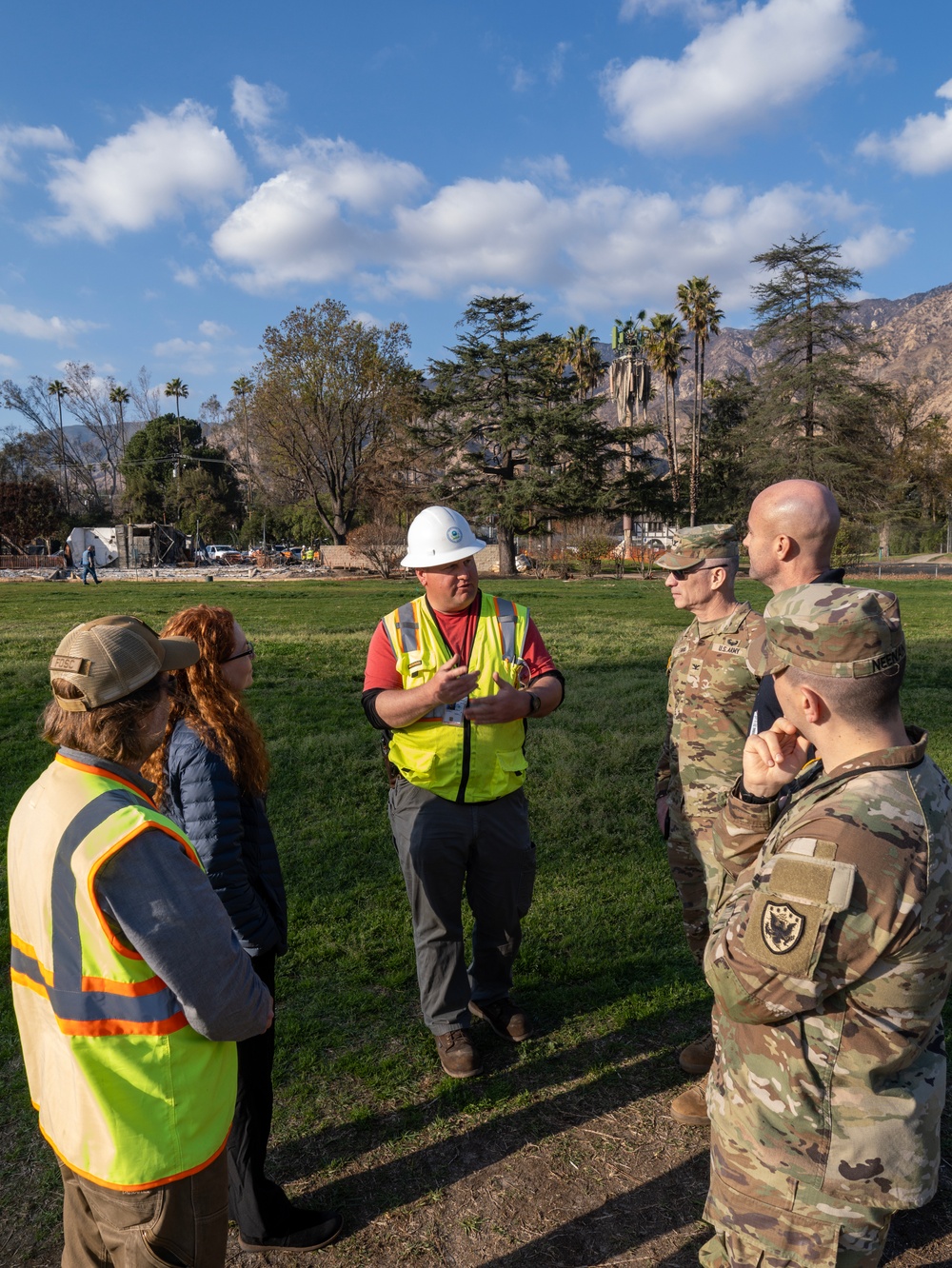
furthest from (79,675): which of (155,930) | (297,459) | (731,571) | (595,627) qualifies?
(297,459)

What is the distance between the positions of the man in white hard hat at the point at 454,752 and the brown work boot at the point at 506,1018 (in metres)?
0.26

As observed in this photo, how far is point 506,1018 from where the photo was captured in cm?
397

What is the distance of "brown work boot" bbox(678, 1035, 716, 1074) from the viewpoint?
142 inches

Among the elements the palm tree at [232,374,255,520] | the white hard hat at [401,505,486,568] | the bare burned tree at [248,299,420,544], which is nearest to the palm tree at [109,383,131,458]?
the palm tree at [232,374,255,520]

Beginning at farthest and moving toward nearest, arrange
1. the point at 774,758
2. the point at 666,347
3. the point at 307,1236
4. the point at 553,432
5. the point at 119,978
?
the point at 666,347 < the point at 553,432 < the point at 307,1236 < the point at 774,758 < the point at 119,978

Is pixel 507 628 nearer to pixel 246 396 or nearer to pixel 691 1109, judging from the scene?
pixel 691 1109

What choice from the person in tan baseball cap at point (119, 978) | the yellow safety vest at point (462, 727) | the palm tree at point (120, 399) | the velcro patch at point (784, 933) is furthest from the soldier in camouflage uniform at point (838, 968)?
the palm tree at point (120, 399)

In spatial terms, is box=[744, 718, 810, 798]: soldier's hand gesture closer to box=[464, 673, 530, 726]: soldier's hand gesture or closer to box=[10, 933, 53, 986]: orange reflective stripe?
box=[464, 673, 530, 726]: soldier's hand gesture

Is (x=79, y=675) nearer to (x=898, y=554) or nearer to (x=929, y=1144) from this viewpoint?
(x=929, y=1144)

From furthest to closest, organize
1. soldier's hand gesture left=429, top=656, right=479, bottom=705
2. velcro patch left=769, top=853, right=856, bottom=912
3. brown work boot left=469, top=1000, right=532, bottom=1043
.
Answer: brown work boot left=469, top=1000, right=532, bottom=1043
soldier's hand gesture left=429, top=656, right=479, bottom=705
velcro patch left=769, top=853, right=856, bottom=912

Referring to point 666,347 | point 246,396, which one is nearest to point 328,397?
point 246,396

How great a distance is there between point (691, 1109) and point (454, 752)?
68.5 inches

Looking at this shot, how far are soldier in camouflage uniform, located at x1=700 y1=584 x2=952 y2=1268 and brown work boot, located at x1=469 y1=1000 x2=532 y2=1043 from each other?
201cm

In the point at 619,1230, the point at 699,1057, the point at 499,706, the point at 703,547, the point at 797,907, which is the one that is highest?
the point at 703,547
